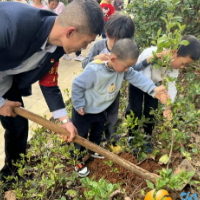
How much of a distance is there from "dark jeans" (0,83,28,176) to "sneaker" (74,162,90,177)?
56 cm

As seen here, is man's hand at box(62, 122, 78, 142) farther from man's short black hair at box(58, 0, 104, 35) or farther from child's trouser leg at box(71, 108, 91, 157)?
man's short black hair at box(58, 0, 104, 35)

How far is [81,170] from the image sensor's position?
2.36 m

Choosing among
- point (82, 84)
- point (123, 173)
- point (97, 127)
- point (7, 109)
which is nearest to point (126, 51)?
point (82, 84)

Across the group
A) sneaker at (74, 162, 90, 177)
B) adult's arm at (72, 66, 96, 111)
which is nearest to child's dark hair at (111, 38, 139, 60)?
adult's arm at (72, 66, 96, 111)

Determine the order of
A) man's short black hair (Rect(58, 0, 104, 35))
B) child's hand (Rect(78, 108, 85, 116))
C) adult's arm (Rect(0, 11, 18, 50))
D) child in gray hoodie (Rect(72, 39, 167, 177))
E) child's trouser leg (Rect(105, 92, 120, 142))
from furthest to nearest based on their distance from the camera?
child's trouser leg (Rect(105, 92, 120, 142))
child's hand (Rect(78, 108, 85, 116))
child in gray hoodie (Rect(72, 39, 167, 177))
man's short black hair (Rect(58, 0, 104, 35))
adult's arm (Rect(0, 11, 18, 50))

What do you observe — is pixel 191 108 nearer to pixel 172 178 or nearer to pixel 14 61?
pixel 172 178

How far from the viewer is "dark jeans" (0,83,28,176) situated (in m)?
1.95

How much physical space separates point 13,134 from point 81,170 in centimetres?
76

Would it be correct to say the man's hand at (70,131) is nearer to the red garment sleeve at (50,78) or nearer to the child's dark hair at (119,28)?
the red garment sleeve at (50,78)

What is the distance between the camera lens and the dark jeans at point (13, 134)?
1951mm

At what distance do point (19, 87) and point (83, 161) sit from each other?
3.43 feet

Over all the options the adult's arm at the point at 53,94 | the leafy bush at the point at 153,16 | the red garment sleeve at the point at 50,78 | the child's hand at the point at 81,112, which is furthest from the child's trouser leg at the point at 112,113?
the leafy bush at the point at 153,16

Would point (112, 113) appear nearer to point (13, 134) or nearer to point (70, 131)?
point (70, 131)

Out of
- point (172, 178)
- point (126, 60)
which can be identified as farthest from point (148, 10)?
point (172, 178)
